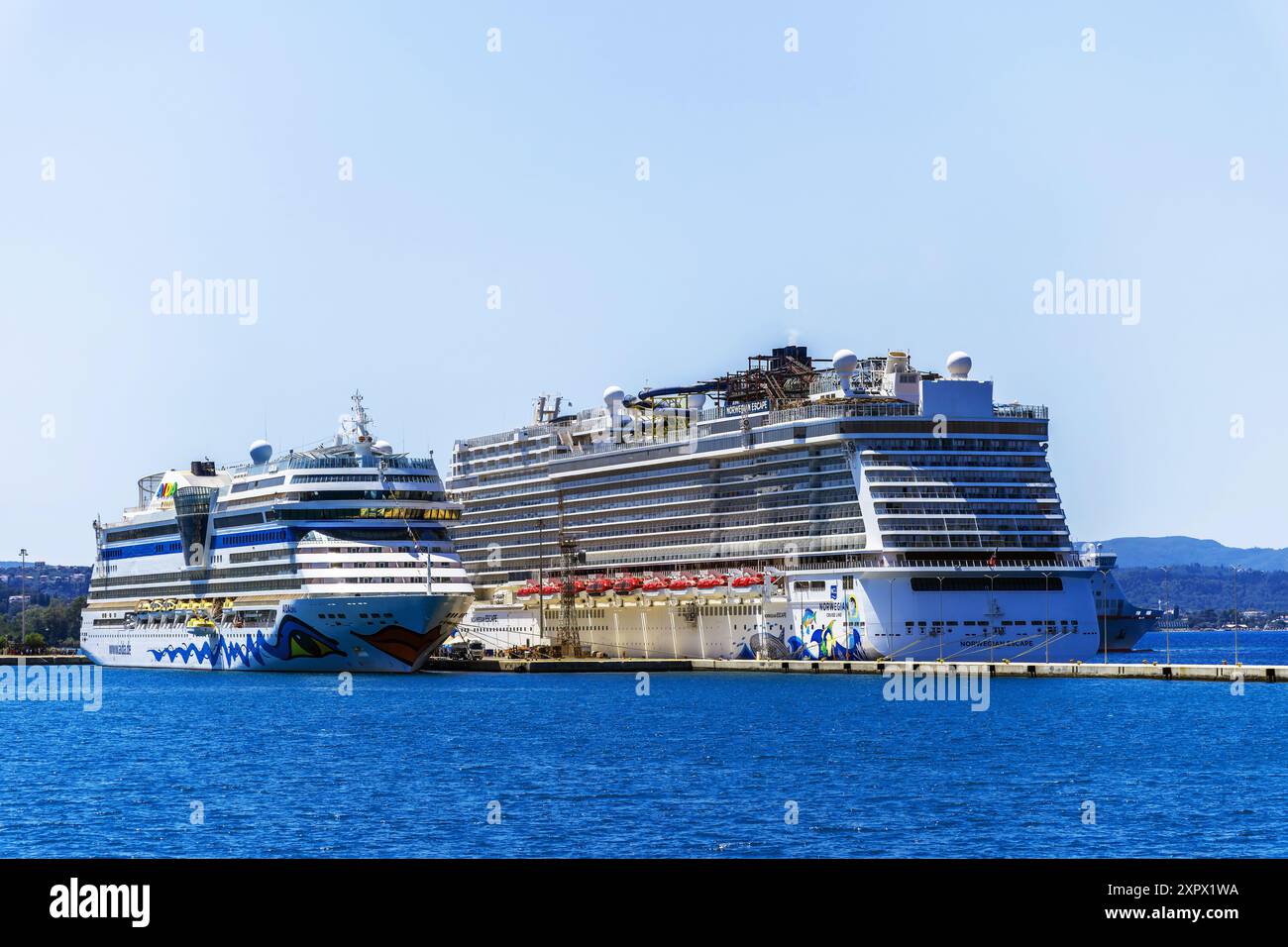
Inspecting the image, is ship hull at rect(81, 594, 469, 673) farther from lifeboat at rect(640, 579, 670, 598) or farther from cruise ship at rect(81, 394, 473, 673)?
lifeboat at rect(640, 579, 670, 598)

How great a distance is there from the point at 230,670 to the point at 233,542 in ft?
27.3

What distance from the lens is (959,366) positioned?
349 feet

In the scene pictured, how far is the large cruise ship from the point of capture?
99188 mm

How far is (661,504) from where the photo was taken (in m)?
125

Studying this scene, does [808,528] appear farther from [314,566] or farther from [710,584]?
[314,566]

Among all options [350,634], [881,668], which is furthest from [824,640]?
[350,634]

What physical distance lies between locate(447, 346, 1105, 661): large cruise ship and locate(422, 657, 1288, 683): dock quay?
1385 mm

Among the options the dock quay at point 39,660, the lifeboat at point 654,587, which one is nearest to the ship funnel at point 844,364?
the lifeboat at point 654,587

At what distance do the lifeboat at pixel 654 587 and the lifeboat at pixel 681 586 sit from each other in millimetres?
816

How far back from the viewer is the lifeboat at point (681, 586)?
11675cm

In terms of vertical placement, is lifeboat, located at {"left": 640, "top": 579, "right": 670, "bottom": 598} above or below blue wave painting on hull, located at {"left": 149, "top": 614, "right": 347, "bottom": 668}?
above

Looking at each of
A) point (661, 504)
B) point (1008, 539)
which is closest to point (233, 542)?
point (661, 504)

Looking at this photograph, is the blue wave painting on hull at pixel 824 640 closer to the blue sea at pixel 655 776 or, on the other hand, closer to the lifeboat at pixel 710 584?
the lifeboat at pixel 710 584

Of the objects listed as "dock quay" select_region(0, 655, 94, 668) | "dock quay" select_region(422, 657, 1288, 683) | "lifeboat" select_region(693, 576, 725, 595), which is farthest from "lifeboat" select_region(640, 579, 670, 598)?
"dock quay" select_region(0, 655, 94, 668)
